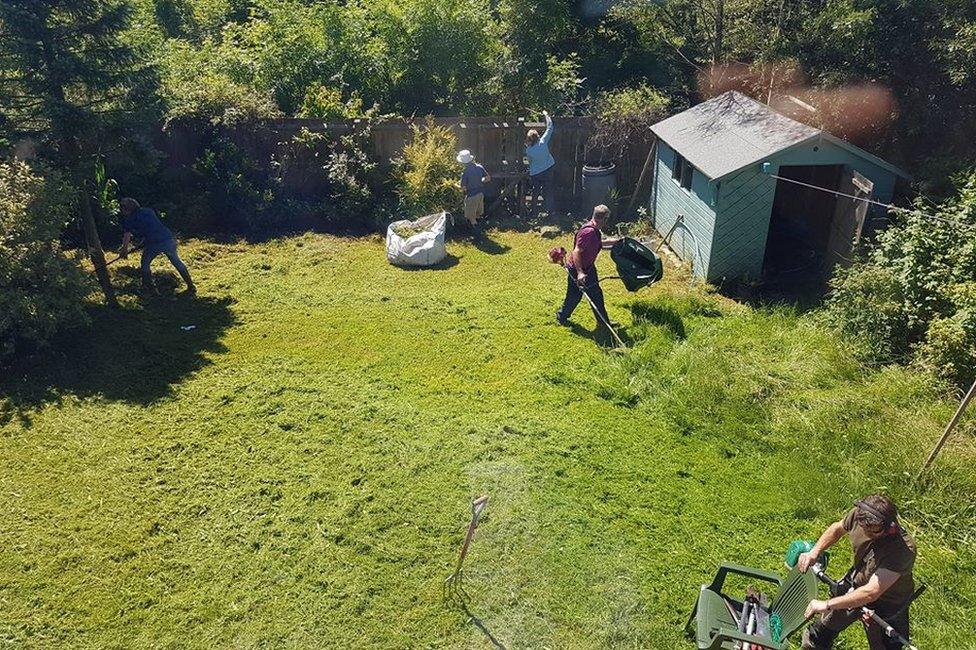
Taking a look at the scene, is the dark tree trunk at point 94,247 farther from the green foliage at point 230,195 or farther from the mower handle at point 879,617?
the mower handle at point 879,617

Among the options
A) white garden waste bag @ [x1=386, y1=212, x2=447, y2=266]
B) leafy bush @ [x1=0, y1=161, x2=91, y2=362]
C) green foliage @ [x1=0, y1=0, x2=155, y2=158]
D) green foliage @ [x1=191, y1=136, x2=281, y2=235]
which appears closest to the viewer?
leafy bush @ [x1=0, y1=161, x2=91, y2=362]

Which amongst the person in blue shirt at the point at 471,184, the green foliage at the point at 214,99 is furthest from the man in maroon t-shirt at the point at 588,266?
the green foliage at the point at 214,99

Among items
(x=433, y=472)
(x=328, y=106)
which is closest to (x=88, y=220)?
(x=328, y=106)

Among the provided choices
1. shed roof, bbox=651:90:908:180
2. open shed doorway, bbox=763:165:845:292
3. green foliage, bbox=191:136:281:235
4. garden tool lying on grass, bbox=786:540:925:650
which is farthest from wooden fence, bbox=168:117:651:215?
garden tool lying on grass, bbox=786:540:925:650

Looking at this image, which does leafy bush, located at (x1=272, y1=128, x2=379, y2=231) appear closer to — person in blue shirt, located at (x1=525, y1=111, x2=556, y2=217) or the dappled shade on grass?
person in blue shirt, located at (x1=525, y1=111, x2=556, y2=217)

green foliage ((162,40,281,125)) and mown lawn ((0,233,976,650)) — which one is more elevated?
green foliage ((162,40,281,125))
